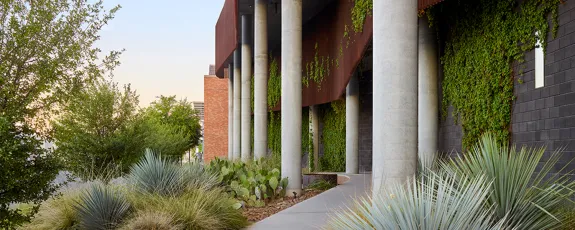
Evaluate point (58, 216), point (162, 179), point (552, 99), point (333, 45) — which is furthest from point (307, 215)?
point (333, 45)

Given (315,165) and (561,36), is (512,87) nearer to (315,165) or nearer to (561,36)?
(561,36)

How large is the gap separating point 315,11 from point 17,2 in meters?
13.1

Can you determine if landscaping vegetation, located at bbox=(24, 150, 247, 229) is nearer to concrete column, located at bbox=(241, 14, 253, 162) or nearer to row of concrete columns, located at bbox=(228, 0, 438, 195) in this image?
row of concrete columns, located at bbox=(228, 0, 438, 195)

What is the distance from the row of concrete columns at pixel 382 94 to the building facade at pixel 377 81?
1 centimetres

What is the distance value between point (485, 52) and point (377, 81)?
17.9ft

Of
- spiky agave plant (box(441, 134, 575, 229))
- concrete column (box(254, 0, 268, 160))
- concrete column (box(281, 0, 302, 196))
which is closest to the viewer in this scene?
spiky agave plant (box(441, 134, 575, 229))

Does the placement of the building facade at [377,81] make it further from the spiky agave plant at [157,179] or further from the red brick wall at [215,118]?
the red brick wall at [215,118]

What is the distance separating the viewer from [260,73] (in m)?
21.0

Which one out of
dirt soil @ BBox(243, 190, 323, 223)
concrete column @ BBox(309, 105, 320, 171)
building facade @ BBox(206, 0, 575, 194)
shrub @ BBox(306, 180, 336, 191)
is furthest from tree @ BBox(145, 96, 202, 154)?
dirt soil @ BBox(243, 190, 323, 223)

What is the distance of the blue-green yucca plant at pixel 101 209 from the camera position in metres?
9.26

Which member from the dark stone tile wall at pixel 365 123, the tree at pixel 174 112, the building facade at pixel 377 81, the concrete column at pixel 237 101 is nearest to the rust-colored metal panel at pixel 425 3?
the building facade at pixel 377 81

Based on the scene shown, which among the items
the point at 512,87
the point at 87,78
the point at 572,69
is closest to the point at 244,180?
the point at 87,78

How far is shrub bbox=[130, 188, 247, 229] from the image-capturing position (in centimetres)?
866

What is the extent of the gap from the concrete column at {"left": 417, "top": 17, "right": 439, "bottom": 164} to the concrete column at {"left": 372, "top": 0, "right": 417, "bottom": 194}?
7294 millimetres
